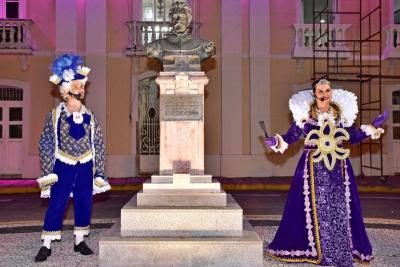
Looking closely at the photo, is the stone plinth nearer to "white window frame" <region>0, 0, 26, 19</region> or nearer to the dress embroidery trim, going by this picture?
the dress embroidery trim

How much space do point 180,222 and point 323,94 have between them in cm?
198

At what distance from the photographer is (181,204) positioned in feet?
17.1

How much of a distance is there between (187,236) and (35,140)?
31.8 feet

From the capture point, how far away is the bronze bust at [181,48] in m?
5.77

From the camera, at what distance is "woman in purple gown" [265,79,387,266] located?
478cm

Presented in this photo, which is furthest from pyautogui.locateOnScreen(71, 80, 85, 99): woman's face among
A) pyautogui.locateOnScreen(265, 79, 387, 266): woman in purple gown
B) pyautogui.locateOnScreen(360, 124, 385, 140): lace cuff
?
pyautogui.locateOnScreen(360, 124, 385, 140): lace cuff

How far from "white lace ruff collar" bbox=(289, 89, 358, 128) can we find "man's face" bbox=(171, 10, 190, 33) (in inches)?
63.9

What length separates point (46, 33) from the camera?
13555 millimetres

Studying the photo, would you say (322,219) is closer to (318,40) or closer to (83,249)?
(83,249)

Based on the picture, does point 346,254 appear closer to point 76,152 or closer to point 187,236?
point 187,236

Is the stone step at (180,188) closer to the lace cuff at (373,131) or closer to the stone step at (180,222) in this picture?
the stone step at (180,222)

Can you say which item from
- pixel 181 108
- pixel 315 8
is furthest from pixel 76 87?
pixel 315 8

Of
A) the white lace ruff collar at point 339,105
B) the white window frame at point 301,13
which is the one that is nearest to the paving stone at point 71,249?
the white lace ruff collar at point 339,105

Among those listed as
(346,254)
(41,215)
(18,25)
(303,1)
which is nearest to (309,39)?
(303,1)
